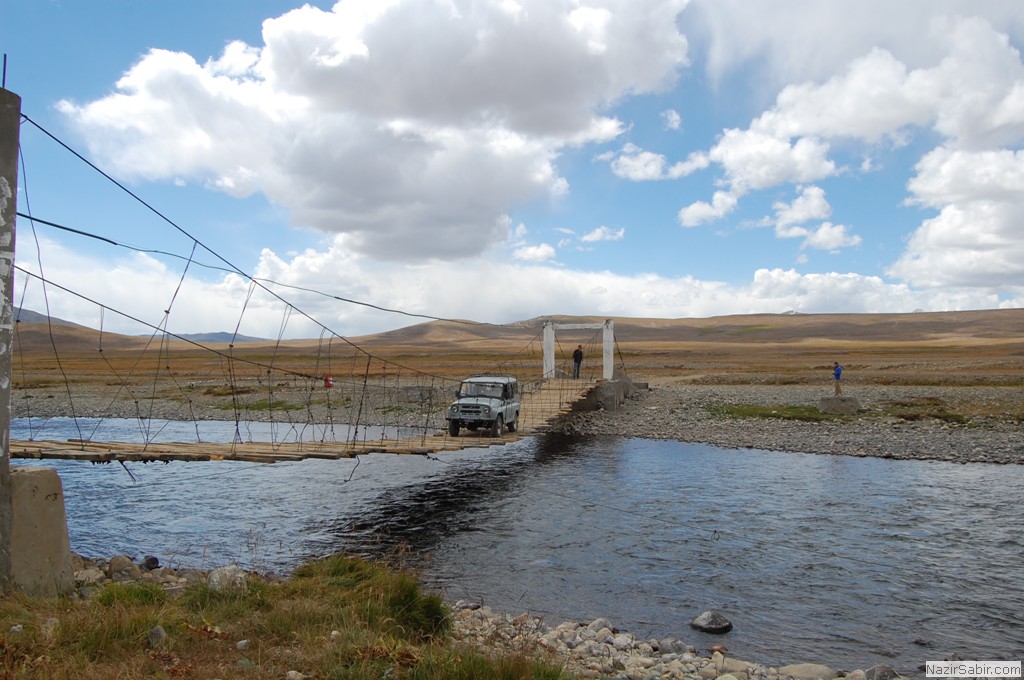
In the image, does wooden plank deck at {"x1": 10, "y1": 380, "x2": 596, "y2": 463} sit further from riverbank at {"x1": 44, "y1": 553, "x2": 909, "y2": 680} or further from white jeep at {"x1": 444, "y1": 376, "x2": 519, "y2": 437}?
riverbank at {"x1": 44, "y1": 553, "x2": 909, "y2": 680}

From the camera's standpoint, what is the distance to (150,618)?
6.41 metres

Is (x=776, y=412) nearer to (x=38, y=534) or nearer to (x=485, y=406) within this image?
(x=485, y=406)

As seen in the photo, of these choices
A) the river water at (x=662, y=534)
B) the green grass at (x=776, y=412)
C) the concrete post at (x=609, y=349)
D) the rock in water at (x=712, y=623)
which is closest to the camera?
the rock in water at (x=712, y=623)

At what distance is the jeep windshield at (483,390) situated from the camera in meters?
24.0

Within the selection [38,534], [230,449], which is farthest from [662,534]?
[38,534]

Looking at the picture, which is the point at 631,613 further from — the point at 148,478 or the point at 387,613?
the point at 148,478

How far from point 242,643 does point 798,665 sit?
6336 millimetres

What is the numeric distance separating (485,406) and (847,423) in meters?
17.8

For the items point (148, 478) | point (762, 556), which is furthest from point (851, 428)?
point (148, 478)

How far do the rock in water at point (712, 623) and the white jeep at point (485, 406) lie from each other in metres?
13.0

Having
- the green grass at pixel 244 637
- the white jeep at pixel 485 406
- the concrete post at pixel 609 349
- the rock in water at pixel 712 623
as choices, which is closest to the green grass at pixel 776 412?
the concrete post at pixel 609 349

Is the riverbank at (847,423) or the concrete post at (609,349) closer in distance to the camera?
the riverbank at (847,423)

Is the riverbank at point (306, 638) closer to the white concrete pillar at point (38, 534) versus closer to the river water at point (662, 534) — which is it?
the white concrete pillar at point (38, 534)

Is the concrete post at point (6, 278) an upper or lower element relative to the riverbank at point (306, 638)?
upper
